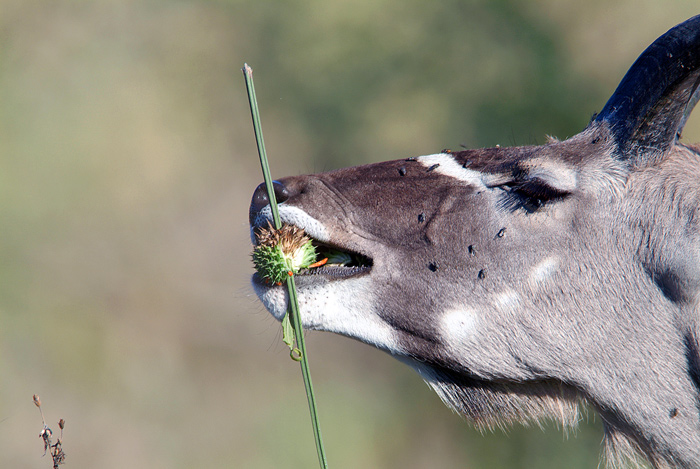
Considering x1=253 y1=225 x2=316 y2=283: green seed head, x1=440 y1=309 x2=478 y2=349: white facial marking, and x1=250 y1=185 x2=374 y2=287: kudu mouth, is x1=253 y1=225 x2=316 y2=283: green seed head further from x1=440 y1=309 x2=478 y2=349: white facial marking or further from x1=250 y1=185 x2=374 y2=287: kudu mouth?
x1=440 y1=309 x2=478 y2=349: white facial marking

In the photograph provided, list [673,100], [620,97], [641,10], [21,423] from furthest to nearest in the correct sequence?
[641,10] < [21,423] < [620,97] < [673,100]

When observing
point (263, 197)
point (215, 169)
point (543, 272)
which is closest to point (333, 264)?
point (263, 197)

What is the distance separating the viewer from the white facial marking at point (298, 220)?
2721 millimetres

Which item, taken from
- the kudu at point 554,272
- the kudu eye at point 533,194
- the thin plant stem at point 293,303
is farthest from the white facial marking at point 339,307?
the kudu eye at point 533,194

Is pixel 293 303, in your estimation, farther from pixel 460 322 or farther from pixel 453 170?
pixel 453 170

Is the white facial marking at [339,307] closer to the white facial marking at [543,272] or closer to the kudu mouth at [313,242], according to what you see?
the kudu mouth at [313,242]

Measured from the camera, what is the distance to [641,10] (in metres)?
7.56

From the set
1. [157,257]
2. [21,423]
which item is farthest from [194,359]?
[21,423]

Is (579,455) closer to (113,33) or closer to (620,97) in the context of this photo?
(620,97)

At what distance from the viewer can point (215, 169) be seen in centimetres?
858

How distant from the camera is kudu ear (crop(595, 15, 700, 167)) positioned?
2.59 m

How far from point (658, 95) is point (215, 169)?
6610mm

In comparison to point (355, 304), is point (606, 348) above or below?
below

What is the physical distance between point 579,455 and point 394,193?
5.38 metres
